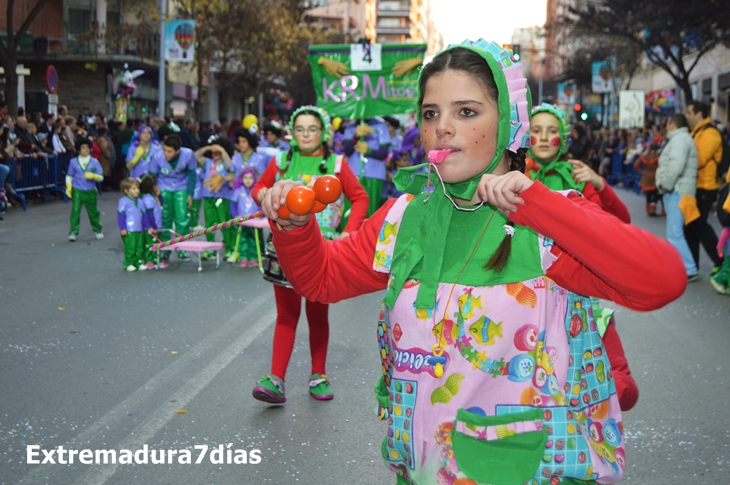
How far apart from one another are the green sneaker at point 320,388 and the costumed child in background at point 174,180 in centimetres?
786

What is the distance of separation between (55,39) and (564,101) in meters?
59.6

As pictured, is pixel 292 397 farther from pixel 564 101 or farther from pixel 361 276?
pixel 564 101

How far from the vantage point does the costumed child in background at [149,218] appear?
12.2 metres

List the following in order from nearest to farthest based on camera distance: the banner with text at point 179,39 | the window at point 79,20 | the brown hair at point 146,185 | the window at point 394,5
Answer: the brown hair at point 146,185
the banner with text at point 179,39
the window at point 79,20
the window at point 394,5

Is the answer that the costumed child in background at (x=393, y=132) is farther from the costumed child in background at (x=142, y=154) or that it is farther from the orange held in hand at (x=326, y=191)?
the orange held in hand at (x=326, y=191)

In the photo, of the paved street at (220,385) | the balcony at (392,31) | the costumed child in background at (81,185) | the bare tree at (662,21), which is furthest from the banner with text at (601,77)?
the balcony at (392,31)

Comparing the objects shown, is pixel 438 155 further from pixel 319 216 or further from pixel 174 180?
pixel 174 180

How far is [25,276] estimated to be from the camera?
1103cm

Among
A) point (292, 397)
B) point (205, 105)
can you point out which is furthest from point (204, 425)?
point (205, 105)

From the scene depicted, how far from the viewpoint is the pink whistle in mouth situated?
2.38 metres

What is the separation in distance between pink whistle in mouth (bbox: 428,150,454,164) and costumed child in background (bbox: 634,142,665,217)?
1660 centimetres

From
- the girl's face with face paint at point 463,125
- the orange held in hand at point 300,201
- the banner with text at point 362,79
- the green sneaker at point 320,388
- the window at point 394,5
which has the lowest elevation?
the green sneaker at point 320,388

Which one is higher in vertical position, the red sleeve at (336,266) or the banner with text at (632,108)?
the banner with text at (632,108)

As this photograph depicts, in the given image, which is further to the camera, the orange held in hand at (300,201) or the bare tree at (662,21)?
the bare tree at (662,21)
